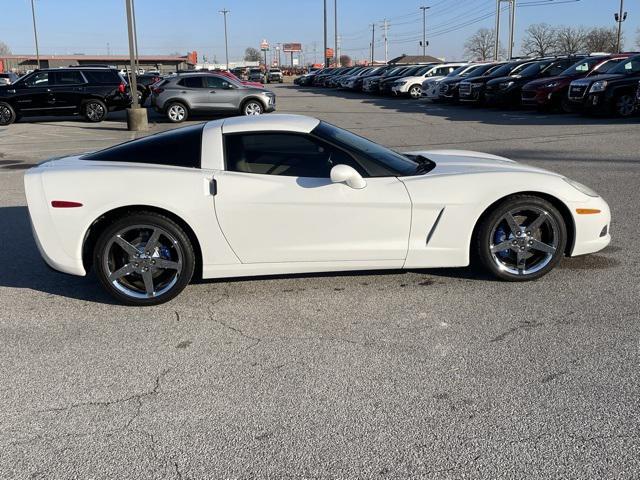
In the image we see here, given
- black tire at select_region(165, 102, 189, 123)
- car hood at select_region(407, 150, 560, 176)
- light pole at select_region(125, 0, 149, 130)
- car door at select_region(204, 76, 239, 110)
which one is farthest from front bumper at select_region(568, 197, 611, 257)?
black tire at select_region(165, 102, 189, 123)

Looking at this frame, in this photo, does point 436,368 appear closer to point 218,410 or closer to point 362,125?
point 218,410

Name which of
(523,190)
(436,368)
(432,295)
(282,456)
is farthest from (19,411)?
(523,190)

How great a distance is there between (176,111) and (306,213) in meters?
16.8

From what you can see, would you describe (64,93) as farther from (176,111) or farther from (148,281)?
(148,281)

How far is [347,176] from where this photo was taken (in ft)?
14.7

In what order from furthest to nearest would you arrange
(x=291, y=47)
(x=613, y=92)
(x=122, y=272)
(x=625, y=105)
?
(x=291, y=47), (x=625, y=105), (x=613, y=92), (x=122, y=272)

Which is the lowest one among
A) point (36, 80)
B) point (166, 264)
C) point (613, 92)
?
point (166, 264)

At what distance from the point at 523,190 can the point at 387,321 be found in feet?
4.93

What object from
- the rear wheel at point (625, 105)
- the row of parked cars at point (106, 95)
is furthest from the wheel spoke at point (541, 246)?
the row of parked cars at point (106, 95)

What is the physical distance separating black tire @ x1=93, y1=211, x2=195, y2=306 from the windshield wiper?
1.88 metres

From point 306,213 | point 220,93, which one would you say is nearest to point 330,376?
point 306,213

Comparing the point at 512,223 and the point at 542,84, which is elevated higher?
the point at 542,84

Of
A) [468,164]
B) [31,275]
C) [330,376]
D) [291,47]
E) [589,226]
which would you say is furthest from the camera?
[291,47]

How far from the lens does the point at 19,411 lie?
128 inches
